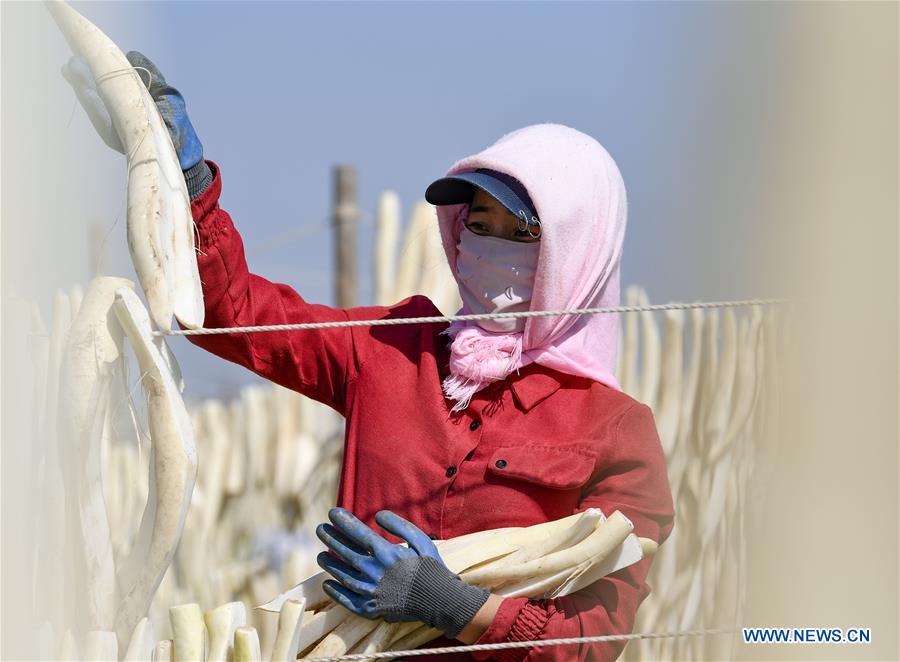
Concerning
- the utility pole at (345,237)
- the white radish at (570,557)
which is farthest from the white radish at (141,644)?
the utility pole at (345,237)

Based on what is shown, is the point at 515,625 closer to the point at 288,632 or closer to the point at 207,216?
the point at 288,632

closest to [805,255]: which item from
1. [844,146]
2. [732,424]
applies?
[844,146]

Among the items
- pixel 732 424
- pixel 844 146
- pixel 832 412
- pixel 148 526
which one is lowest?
pixel 732 424

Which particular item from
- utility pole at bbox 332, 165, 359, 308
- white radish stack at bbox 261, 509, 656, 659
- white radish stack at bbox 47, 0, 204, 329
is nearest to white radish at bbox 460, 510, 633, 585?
white radish stack at bbox 261, 509, 656, 659

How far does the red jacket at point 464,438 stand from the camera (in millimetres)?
1672

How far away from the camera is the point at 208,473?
5012 millimetres

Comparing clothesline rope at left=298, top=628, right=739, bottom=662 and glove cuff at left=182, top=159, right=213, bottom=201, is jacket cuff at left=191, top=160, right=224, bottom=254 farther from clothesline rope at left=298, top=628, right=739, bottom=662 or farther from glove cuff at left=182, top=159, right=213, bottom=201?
clothesline rope at left=298, top=628, right=739, bottom=662

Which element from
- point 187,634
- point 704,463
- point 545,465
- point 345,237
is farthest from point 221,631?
point 345,237

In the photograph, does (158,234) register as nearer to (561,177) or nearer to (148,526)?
(148,526)

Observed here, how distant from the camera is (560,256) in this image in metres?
1.73

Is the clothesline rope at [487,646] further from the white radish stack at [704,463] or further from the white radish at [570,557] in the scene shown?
the white radish stack at [704,463]

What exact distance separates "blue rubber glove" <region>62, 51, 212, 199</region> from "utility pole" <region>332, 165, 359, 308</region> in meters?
5.76

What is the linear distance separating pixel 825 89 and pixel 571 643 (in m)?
0.77

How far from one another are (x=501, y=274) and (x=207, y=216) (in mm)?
430
